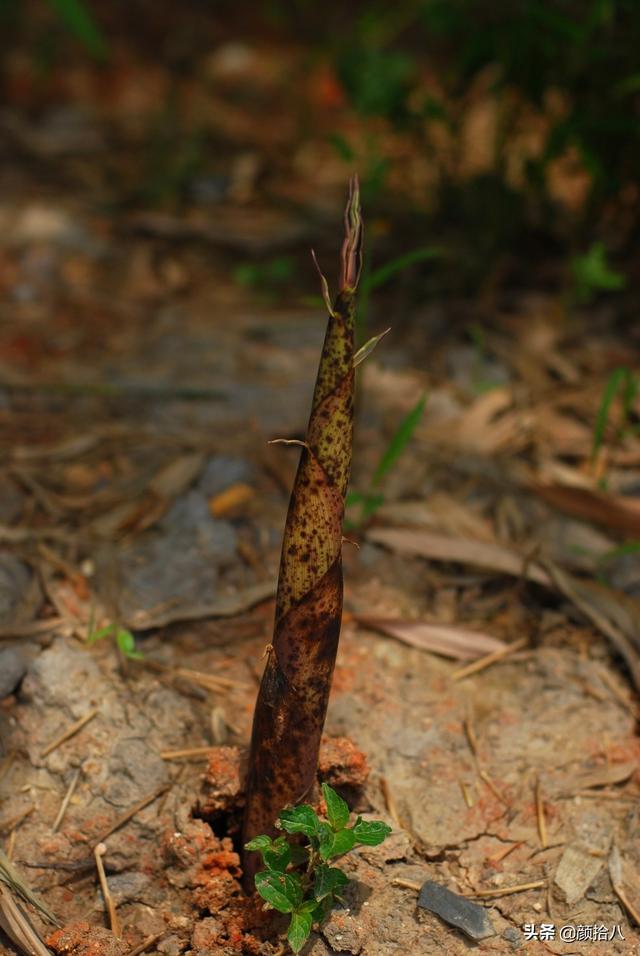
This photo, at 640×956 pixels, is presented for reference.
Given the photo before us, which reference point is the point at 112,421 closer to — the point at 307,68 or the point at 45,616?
the point at 45,616

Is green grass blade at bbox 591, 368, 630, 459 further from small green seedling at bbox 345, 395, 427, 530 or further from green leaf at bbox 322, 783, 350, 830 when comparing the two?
green leaf at bbox 322, 783, 350, 830

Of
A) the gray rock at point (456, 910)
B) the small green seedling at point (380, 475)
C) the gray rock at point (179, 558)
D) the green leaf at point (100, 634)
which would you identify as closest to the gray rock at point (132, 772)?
the green leaf at point (100, 634)

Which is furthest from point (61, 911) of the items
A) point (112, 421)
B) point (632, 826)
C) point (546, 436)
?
point (546, 436)

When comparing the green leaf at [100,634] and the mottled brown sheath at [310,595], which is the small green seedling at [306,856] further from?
the green leaf at [100,634]

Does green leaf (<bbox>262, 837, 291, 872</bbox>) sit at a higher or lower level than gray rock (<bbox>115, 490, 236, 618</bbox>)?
lower

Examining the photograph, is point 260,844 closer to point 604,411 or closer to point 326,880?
point 326,880

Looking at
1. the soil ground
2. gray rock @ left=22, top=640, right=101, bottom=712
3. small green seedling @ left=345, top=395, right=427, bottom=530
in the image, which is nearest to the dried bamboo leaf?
the soil ground
